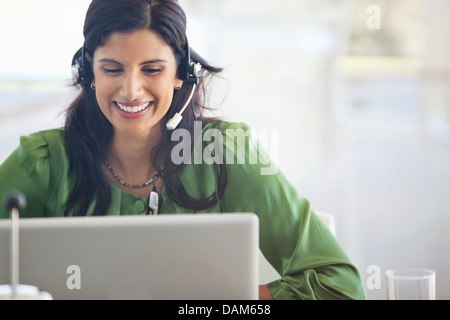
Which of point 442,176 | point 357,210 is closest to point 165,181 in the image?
point 357,210

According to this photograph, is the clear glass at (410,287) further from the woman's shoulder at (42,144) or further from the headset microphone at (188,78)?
the woman's shoulder at (42,144)

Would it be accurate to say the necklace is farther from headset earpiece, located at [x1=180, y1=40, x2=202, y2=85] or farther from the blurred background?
the blurred background

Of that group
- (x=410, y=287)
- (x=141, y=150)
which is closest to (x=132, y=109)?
(x=141, y=150)

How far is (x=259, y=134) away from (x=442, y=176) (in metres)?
1.27

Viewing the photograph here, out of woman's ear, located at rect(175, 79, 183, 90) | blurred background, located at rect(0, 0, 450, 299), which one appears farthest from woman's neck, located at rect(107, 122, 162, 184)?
blurred background, located at rect(0, 0, 450, 299)

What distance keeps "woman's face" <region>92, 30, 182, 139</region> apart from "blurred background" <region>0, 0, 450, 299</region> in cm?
66

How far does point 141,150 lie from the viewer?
150 centimetres

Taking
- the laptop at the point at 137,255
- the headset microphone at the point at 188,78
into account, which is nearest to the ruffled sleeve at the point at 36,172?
the headset microphone at the point at 188,78

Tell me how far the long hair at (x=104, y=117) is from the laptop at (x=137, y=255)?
1.71ft

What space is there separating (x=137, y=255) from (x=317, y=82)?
202cm

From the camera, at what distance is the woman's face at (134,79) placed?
142 centimetres

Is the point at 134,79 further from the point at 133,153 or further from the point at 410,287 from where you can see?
the point at 410,287

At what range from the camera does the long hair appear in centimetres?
142
